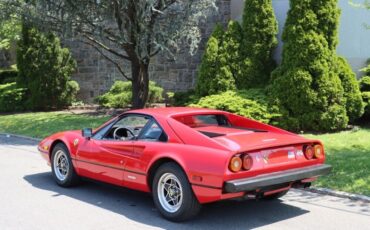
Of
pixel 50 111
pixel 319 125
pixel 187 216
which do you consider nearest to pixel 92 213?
pixel 187 216

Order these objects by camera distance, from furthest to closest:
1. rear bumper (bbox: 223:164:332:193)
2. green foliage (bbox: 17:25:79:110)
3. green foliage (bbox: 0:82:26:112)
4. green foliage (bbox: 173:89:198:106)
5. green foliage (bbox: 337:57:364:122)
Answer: green foliage (bbox: 0:82:26:112) < green foliage (bbox: 17:25:79:110) < green foliage (bbox: 173:89:198:106) < green foliage (bbox: 337:57:364:122) < rear bumper (bbox: 223:164:332:193)

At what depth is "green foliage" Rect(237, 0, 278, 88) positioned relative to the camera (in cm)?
1399

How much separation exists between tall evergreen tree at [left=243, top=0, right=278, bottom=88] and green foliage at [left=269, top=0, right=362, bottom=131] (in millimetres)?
1450

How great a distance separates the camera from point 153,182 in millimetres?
6242

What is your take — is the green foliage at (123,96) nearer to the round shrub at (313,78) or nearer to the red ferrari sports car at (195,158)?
the round shrub at (313,78)

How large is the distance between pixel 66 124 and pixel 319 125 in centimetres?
746

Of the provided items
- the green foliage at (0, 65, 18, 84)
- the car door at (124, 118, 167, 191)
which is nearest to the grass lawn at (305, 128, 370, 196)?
the car door at (124, 118, 167, 191)

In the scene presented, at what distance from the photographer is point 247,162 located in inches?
223

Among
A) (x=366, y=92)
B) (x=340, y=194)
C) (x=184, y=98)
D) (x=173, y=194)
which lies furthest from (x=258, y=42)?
(x=173, y=194)

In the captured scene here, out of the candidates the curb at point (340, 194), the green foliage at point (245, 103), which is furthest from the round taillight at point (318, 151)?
the green foliage at point (245, 103)

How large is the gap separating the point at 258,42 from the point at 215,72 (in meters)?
1.50

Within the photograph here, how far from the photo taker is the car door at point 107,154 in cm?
671

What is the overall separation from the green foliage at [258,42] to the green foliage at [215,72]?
16.9 inches

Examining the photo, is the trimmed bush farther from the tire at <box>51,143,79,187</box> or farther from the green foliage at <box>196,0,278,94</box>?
the tire at <box>51,143,79,187</box>
